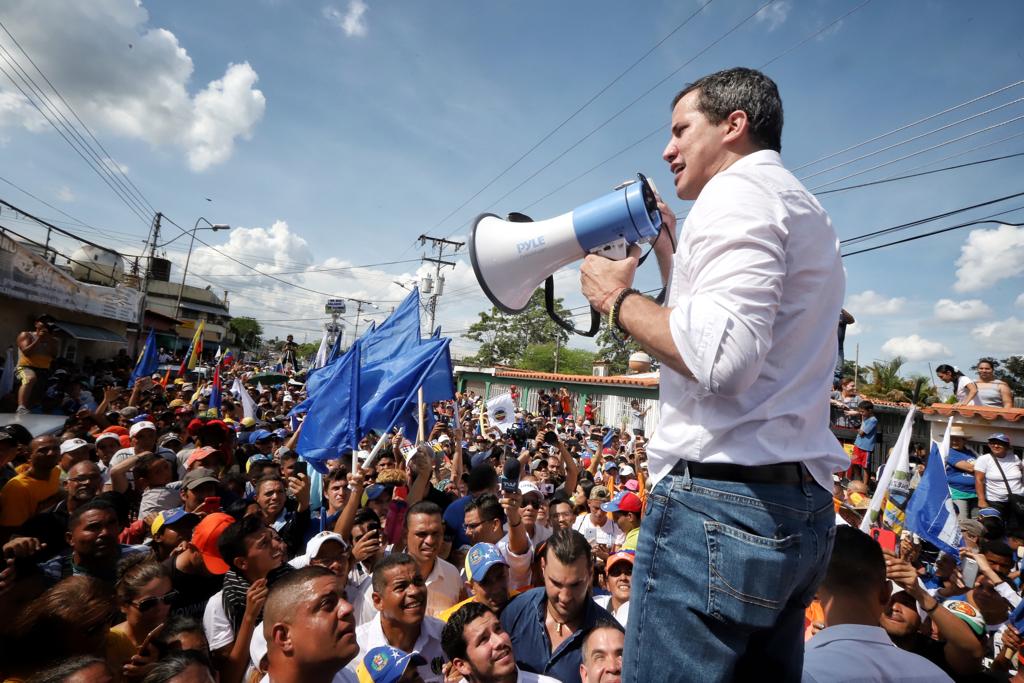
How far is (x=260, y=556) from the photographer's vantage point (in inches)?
129

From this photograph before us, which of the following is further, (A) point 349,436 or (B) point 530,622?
(A) point 349,436

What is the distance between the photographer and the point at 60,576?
11.4 feet

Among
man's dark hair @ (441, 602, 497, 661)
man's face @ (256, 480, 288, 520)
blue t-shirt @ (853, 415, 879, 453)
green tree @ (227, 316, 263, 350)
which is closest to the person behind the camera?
man's dark hair @ (441, 602, 497, 661)

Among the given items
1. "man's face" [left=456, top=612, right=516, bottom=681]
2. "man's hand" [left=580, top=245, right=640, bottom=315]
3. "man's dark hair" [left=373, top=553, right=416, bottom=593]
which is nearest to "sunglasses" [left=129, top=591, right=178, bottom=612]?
"man's dark hair" [left=373, top=553, right=416, bottom=593]

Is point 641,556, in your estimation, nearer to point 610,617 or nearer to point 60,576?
point 610,617

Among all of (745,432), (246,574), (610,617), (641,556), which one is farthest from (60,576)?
(745,432)

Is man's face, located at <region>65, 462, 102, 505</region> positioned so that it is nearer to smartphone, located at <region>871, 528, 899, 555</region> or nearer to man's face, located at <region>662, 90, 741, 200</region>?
man's face, located at <region>662, 90, 741, 200</region>

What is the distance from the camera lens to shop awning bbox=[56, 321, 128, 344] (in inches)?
659

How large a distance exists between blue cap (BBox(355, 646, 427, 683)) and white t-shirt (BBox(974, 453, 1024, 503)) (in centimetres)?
789

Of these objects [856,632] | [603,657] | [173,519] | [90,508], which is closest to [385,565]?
[603,657]

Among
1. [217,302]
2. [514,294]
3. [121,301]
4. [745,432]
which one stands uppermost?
[217,302]

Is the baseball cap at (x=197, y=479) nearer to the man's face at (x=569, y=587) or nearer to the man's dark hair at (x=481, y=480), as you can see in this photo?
the man's dark hair at (x=481, y=480)

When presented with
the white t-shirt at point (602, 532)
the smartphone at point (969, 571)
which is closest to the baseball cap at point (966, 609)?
the smartphone at point (969, 571)

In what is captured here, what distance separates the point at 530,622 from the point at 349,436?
2923mm
